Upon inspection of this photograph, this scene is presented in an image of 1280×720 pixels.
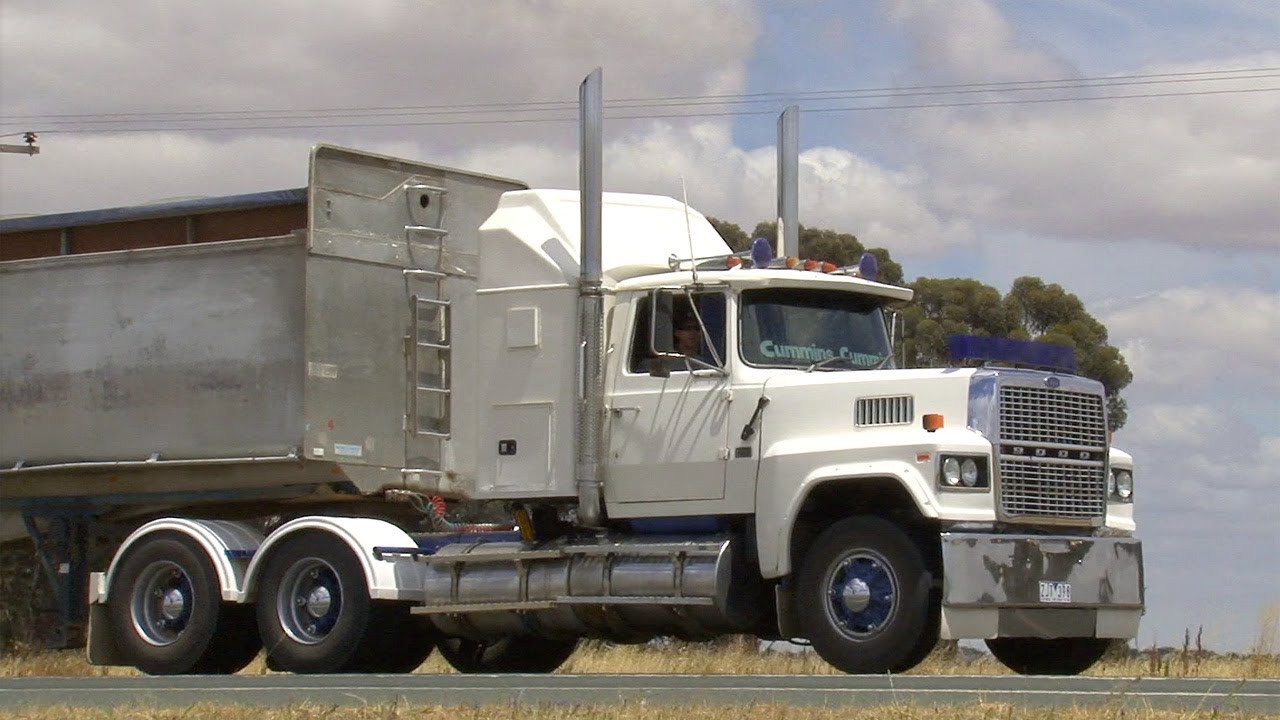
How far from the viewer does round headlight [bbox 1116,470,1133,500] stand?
15156 mm

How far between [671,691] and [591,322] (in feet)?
14.5

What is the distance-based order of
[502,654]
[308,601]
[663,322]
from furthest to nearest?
[502,654] < [308,601] < [663,322]

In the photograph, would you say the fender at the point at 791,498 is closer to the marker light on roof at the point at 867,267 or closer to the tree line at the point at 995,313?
the marker light on roof at the point at 867,267

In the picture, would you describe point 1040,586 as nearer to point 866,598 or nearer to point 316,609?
point 866,598

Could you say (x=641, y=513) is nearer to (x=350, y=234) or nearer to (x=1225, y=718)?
(x=350, y=234)

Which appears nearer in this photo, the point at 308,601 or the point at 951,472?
the point at 951,472

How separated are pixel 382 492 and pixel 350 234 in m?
1.98

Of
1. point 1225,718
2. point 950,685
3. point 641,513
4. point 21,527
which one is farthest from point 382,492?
point 1225,718

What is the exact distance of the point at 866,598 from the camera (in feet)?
45.6

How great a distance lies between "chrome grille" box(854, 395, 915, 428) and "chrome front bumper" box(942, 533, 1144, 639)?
0.97 m

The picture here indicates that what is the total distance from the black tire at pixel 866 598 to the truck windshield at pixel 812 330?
4.84 ft

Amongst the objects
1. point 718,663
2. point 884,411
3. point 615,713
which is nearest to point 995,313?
point 718,663

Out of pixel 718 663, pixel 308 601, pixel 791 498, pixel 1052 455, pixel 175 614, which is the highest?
pixel 1052 455

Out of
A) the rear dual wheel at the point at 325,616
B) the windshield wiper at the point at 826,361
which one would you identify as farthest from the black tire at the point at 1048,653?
the rear dual wheel at the point at 325,616
